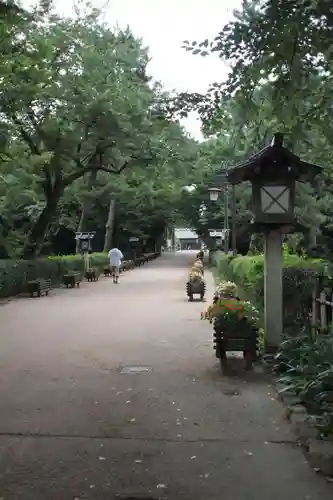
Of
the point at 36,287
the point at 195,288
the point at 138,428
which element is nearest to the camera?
the point at 138,428

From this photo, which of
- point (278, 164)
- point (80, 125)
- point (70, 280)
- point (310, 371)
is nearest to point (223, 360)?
point (310, 371)

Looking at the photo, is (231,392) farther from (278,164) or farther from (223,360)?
(278,164)

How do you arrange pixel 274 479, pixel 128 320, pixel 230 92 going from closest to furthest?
pixel 274 479
pixel 230 92
pixel 128 320

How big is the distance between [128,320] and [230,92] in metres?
9.12

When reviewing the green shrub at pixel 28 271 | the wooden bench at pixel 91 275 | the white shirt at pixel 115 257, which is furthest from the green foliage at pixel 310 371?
the wooden bench at pixel 91 275

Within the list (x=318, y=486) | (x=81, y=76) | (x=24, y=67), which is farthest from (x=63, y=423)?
(x=81, y=76)

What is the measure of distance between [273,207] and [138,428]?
14.1 feet

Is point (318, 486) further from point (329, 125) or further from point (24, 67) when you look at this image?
point (24, 67)

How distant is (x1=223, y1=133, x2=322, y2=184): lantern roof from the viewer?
855 centimetres

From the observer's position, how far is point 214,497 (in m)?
4.10

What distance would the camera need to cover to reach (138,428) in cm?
575

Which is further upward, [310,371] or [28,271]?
[28,271]

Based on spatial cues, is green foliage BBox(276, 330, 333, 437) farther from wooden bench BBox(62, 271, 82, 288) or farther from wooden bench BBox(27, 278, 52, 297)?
wooden bench BBox(62, 271, 82, 288)

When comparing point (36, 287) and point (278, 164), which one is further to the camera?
point (36, 287)
